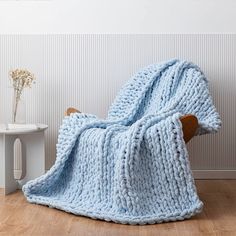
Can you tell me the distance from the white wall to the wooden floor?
1.23 meters

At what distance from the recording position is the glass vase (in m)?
3.43

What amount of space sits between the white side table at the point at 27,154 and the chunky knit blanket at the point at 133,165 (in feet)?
0.91

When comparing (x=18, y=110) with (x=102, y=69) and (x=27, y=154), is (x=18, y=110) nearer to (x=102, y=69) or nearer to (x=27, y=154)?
(x=27, y=154)

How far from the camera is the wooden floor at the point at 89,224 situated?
2443 mm

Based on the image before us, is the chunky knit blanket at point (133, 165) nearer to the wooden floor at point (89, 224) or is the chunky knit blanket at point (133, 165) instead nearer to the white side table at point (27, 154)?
the wooden floor at point (89, 224)

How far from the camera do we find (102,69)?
3.71 m

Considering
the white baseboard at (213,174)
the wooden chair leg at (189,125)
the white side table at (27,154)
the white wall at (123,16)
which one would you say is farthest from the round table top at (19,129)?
the white baseboard at (213,174)

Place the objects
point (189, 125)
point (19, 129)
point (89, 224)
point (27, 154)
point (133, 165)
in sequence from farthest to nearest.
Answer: point (27, 154)
point (19, 129)
point (189, 125)
point (133, 165)
point (89, 224)

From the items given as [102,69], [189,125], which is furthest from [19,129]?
[189,125]

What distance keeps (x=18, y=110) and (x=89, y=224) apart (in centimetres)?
112

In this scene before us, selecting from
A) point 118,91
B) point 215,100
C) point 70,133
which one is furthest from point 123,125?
point 215,100

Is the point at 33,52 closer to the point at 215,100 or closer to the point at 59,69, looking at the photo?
the point at 59,69

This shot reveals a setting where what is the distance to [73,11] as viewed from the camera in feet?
12.1

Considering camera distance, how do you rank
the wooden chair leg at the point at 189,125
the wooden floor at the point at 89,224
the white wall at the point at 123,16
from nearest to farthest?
the wooden floor at the point at 89,224 < the wooden chair leg at the point at 189,125 < the white wall at the point at 123,16
